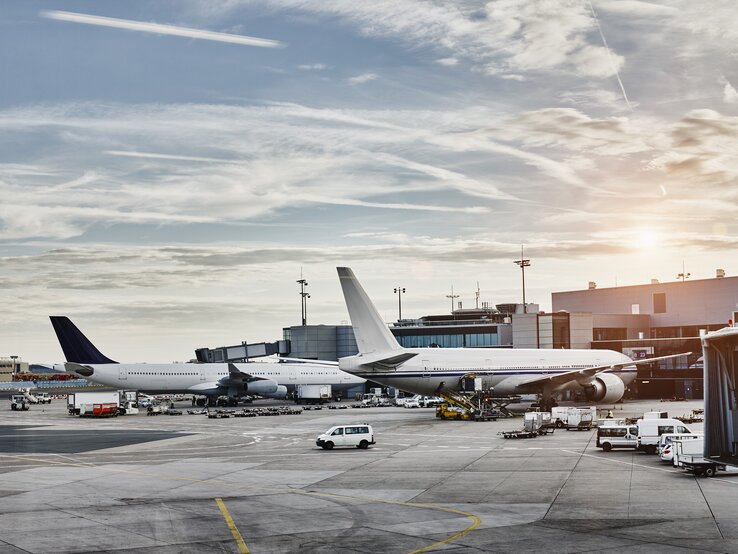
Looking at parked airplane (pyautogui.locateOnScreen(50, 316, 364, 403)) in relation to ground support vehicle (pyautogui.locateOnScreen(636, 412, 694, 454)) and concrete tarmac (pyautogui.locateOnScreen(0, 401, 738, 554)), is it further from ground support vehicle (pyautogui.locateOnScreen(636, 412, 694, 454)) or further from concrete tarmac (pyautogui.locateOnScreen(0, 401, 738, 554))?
ground support vehicle (pyautogui.locateOnScreen(636, 412, 694, 454))

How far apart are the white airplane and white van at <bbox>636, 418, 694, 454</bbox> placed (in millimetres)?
29550

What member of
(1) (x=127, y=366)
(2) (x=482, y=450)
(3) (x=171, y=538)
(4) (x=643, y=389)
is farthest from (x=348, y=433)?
(4) (x=643, y=389)

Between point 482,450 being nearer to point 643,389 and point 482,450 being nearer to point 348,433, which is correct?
point 348,433

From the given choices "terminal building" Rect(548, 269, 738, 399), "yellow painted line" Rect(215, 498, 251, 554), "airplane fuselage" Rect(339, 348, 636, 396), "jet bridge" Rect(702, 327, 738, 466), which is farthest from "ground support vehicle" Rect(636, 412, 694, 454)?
"terminal building" Rect(548, 269, 738, 399)

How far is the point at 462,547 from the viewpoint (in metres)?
25.6

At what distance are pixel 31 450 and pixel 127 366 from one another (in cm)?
5295

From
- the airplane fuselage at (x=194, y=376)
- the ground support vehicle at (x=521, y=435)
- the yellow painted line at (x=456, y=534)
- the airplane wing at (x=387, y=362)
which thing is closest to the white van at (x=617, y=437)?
the ground support vehicle at (x=521, y=435)

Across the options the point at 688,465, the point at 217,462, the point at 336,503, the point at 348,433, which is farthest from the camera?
the point at 348,433

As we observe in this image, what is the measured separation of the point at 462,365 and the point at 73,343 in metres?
54.3

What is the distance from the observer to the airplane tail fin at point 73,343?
10794cm

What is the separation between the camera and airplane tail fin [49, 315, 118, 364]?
107938mm

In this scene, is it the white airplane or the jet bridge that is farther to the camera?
the white airplane

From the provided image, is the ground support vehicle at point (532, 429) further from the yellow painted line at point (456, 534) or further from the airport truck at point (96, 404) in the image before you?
the airport truck at point (96, 404)

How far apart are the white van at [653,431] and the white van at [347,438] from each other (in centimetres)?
1750
